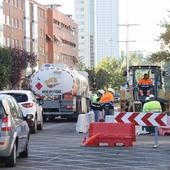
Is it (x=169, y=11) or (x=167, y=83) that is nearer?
(x=167, y=83)

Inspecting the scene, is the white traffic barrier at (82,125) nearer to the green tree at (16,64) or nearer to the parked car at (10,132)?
the parked car at (10,132)

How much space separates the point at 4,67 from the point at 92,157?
147 ft

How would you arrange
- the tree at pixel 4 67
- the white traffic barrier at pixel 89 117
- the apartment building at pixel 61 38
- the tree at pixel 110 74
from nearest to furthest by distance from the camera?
Answer: the white traffic barrier at pixel 89 117
the tree at pixel 4 67
the apartment building at pixel 61 38
the tree at pixel 110 74

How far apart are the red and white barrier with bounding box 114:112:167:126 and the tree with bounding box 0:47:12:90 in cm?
4033

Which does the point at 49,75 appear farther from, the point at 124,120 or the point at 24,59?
the point at 24,59

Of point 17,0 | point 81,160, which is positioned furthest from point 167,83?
point 17,0

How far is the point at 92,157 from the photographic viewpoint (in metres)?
15.9

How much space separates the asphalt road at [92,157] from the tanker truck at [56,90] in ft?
52.8

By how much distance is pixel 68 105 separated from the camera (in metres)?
37.3

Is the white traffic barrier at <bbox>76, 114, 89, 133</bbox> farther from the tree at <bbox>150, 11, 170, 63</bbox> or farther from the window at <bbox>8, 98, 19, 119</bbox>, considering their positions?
the window at <bbox>8, 98, 19, 119</bbox>

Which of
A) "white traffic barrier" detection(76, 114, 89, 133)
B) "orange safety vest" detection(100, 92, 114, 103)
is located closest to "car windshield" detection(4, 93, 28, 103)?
"white traffic barrier" detection(76, 114, 89, 133)

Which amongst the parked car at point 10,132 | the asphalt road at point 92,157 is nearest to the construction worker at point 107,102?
the asphalt road at point 92,157

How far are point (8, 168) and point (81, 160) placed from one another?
2.23m

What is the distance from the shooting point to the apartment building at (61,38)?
10644cm
